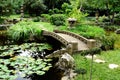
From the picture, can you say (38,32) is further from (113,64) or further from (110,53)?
(113,64)

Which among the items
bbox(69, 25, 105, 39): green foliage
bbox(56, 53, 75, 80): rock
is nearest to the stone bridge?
bbox(69, 25, 105, 39): green foliage

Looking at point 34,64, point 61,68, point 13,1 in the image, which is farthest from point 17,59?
point 13,1

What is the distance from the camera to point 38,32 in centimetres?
2244

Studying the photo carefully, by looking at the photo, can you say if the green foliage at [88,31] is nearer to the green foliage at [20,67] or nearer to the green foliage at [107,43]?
the green foliage at [107,43]

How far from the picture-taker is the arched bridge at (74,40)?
16.6m

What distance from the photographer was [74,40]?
19.7 metres

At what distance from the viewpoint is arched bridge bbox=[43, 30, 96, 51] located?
16.6 meters

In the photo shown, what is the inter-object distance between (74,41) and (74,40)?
94.3 inches

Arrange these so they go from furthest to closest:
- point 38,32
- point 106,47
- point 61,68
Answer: point 38,32, point 106,47, point 61,68

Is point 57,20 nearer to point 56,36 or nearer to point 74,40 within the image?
point 56,36

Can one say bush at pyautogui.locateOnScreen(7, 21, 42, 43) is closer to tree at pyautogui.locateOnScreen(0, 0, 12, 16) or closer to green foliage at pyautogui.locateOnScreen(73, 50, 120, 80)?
tree at pyautogui.locateOnScreen(0, 0, 12, 16)

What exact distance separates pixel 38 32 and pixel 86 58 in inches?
340

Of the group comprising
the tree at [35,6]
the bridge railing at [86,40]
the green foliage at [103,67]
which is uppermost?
the tree at [35,6]

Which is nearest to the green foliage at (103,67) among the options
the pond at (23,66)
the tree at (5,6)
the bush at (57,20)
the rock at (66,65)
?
the rock at (66,65)
